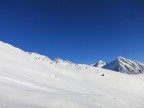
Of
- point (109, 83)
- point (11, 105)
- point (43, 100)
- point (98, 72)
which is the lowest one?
point (11, 105)

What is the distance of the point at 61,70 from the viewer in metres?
41.5

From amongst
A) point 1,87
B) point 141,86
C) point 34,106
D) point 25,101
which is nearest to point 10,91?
point 1,87

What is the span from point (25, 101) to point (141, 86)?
108 ft

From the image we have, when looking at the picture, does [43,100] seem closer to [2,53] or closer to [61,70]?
[2,53]

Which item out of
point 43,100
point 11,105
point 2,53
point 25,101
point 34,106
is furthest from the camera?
point 2,53

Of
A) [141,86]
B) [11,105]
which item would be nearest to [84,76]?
[141,86]

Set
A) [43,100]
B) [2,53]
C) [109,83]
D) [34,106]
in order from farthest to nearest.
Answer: [109,83]
[2,53]
[43,100]
[34,106]

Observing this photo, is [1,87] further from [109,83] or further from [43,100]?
[109,83]

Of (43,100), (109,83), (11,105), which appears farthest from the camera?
(109,83)

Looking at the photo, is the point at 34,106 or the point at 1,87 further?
the point at 1,87

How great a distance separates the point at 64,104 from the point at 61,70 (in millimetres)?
26576

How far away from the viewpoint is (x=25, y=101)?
43.9 ft

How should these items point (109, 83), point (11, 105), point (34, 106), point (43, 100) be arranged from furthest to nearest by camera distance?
point (109, 83) < point (43, 100) < point (34, 106) < point (11, 105)

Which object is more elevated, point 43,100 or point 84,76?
point 84,76
